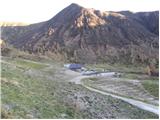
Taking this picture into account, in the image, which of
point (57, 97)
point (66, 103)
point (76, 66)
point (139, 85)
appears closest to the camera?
point (66, 103)

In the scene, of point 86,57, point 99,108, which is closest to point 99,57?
point 86,57

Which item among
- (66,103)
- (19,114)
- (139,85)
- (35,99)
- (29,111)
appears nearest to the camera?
(19,114)

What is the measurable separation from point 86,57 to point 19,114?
171947mm

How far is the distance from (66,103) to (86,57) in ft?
540

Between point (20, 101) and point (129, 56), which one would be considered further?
point (129, 56)

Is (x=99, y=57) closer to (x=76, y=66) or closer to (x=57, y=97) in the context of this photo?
(x=76, y=66)

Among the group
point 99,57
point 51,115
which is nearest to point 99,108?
point 51,115

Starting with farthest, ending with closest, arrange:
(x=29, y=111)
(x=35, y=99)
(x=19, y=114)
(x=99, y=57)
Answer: (x=99, y=57) → (x=35, y=99) → (x=29, y=111) → (x=19, y=114)

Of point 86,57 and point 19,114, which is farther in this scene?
point 86,57

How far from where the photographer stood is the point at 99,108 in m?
27.6

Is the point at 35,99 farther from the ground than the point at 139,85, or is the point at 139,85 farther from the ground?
the point at 35,99

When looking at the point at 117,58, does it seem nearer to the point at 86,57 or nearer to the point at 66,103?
the point at 86,57

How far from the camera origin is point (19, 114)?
1772 centimetres

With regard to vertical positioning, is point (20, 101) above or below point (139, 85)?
above
